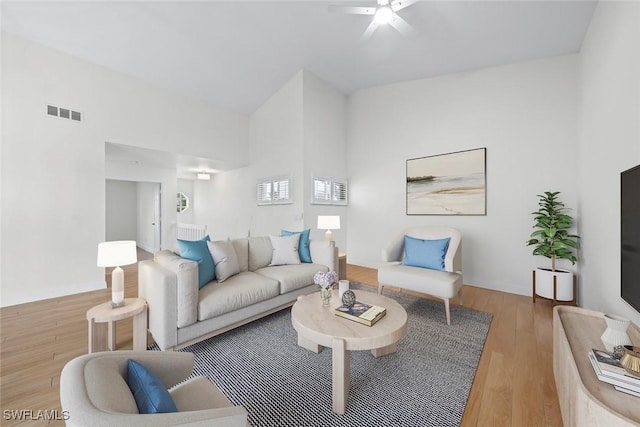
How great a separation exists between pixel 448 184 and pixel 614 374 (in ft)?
10.5

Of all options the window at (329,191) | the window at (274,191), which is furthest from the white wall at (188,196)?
the window at (329,191)

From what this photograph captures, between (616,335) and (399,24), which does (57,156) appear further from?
(616,335)

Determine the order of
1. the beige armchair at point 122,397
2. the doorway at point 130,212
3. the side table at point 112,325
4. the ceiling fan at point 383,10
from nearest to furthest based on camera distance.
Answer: the beige armchair at point 122,397
the side table at point 112,325
the ceiling fan at point 383,10
the doorway at point 130,212

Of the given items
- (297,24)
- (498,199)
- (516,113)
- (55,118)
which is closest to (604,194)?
(498,199)

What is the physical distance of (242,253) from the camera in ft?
9.63

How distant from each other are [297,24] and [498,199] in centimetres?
366

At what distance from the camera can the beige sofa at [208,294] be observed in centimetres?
195

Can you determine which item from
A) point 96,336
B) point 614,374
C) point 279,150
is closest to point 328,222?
point 279,150

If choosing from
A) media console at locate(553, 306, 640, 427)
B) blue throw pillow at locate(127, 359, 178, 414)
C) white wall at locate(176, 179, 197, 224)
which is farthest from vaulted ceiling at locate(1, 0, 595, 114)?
white wall at locate(176, 179, 197, 224)

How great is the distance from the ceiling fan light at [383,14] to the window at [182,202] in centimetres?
746

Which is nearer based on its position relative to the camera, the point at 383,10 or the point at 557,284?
the point at 383,10

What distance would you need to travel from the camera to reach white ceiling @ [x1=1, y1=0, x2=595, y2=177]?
276 centimetres

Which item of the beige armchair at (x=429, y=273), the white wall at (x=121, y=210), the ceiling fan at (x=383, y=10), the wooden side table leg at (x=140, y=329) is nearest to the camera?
the wooden side table leg at (x=140, y=329)

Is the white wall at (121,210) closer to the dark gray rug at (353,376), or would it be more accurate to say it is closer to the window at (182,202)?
the window at (182,202)
